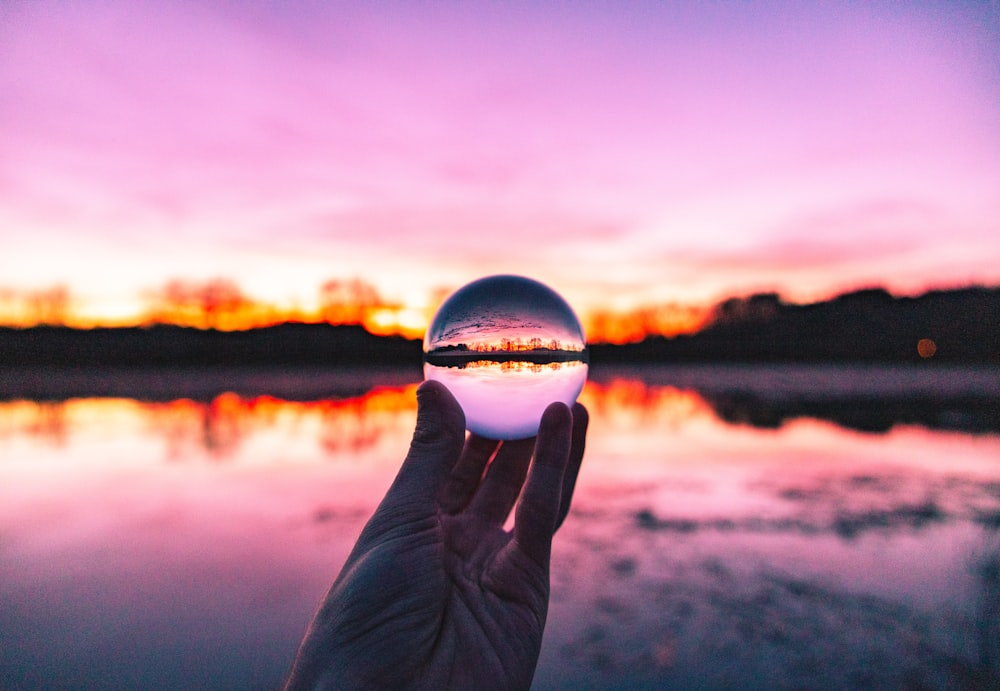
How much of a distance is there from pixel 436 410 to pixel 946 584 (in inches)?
254

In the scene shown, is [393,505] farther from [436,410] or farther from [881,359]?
[881,359]

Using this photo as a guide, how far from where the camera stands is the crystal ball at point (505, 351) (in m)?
2.41

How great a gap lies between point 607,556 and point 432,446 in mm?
4733

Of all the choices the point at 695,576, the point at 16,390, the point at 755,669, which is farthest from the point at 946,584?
the point at 16,390

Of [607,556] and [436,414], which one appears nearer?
[436,414]

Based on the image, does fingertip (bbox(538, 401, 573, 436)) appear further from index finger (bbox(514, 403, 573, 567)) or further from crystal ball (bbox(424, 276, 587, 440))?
crystal ball (bbox(424, 276, 587, 440))

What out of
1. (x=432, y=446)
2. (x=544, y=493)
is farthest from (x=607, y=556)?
(x=432, y=446)

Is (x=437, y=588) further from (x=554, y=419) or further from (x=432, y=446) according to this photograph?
(x=554, y=419)

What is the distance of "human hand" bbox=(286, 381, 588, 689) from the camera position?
5.78 feet

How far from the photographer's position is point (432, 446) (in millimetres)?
2189

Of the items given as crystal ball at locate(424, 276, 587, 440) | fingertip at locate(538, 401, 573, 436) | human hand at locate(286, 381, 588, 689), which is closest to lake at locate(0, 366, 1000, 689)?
human hand at locate(286, 381, 588, 689)

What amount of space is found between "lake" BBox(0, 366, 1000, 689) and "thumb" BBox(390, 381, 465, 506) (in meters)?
3.00

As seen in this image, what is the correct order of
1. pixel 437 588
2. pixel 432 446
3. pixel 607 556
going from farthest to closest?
pixel 607 556 < pixel 432 446 < pixel 437 588

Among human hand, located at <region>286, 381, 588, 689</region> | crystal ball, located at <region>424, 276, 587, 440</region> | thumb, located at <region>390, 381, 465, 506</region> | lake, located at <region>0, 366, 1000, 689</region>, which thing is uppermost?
crystal ball, located at <region>424, 276, 587, 440</region>
